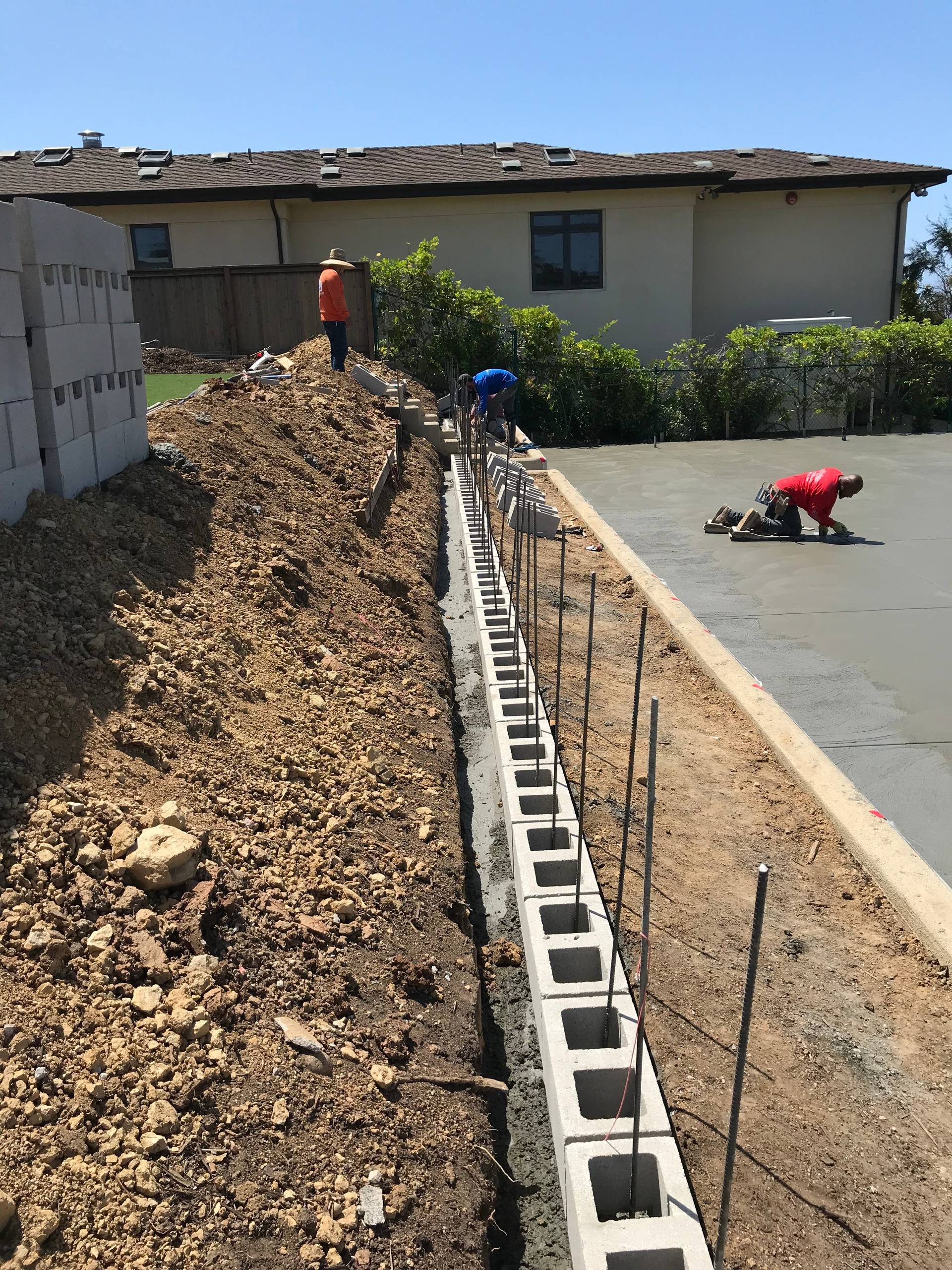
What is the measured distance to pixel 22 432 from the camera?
187 inches

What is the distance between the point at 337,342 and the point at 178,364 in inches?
117

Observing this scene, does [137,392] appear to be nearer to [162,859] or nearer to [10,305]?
[10,305]

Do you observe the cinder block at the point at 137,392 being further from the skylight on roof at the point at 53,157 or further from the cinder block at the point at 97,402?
the skylight on roof at the point at 53,157

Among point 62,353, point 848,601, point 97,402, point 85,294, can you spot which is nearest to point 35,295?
point 62,353

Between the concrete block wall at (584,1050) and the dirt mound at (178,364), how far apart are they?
416 inches

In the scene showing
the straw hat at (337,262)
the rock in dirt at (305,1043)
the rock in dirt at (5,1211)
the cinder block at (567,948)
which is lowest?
the cinder block at (567,948)

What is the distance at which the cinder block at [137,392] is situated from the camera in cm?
637

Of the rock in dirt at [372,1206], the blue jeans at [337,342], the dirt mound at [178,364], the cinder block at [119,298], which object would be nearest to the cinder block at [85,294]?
the cinder block at [119,298]

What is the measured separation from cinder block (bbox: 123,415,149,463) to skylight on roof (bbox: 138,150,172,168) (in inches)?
681

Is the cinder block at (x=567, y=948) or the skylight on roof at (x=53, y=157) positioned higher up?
the skylight on roof at (x=53, y=157)

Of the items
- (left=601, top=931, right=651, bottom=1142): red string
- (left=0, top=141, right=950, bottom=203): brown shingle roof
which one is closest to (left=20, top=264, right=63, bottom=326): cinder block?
(left=601, top=931, right=651, bottom=1142): red string

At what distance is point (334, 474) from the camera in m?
8.82

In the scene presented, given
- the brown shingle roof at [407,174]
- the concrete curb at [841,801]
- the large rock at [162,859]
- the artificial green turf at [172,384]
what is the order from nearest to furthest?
the large rock at [162,859], the concrete curb at [841,801], the artificial green turf at [172,384], the brown shingle roof at [407,174]

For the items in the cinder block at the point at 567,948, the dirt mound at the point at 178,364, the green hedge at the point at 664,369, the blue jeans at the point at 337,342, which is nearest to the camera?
the cinder block at the point at 567,948
